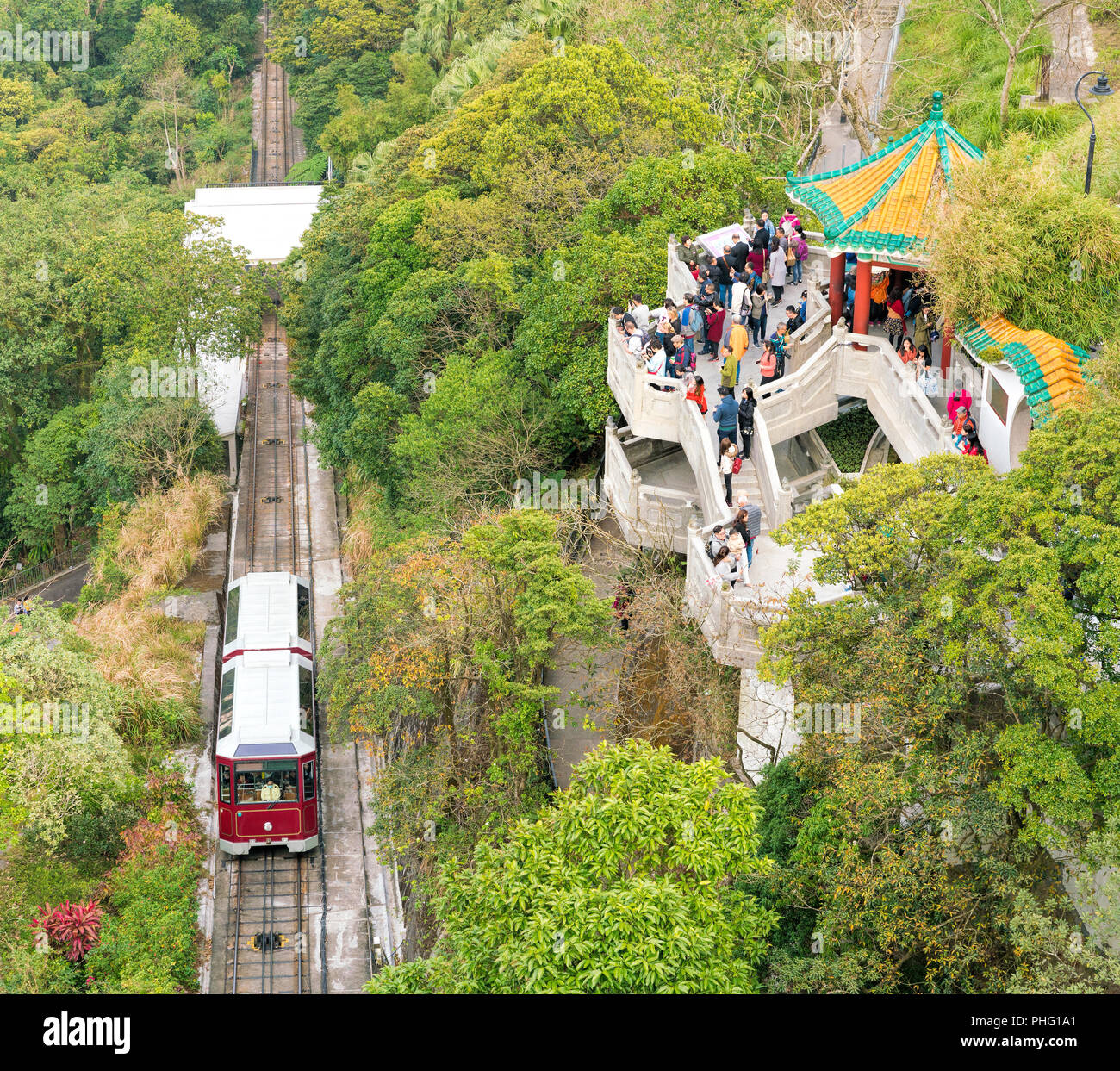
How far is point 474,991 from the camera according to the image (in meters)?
23.5

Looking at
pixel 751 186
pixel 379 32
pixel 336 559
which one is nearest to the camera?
pixel 751 186

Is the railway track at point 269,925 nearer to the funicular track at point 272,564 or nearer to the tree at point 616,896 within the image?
the funicular track at point 272,564

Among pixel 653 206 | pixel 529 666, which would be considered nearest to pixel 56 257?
pixel 653 206

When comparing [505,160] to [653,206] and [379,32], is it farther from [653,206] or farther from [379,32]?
[379,32]

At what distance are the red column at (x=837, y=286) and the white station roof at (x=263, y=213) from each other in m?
42.7

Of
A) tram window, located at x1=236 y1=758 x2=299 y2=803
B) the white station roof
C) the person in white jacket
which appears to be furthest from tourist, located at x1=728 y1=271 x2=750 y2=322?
the white station roof

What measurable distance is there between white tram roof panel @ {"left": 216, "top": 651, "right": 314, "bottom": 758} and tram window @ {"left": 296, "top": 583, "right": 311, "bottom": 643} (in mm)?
1537

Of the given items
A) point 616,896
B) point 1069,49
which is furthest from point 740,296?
point 1069,49

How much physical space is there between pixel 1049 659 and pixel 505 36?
1962 inches

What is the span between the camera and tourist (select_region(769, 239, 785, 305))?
39.4m

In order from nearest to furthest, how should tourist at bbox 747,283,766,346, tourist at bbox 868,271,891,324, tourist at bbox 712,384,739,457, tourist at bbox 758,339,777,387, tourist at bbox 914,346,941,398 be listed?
tourist at bbox 712,384,739,457
tourist at bbox 914,346,941,398
tourist at bbox 758,339,777,387
tourist at bbox 868,271,891,324
tourist at bbox 747,283,766,346

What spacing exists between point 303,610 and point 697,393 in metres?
14.6

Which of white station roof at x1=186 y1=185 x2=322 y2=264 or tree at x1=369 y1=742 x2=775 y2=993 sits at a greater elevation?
white station roof at x1=186 y1=185 x2=322 y2=264

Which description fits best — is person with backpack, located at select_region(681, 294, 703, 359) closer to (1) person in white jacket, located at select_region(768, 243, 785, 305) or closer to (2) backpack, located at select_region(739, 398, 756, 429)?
(2) backpack, located at select_region(739, 398, 756, 429)
